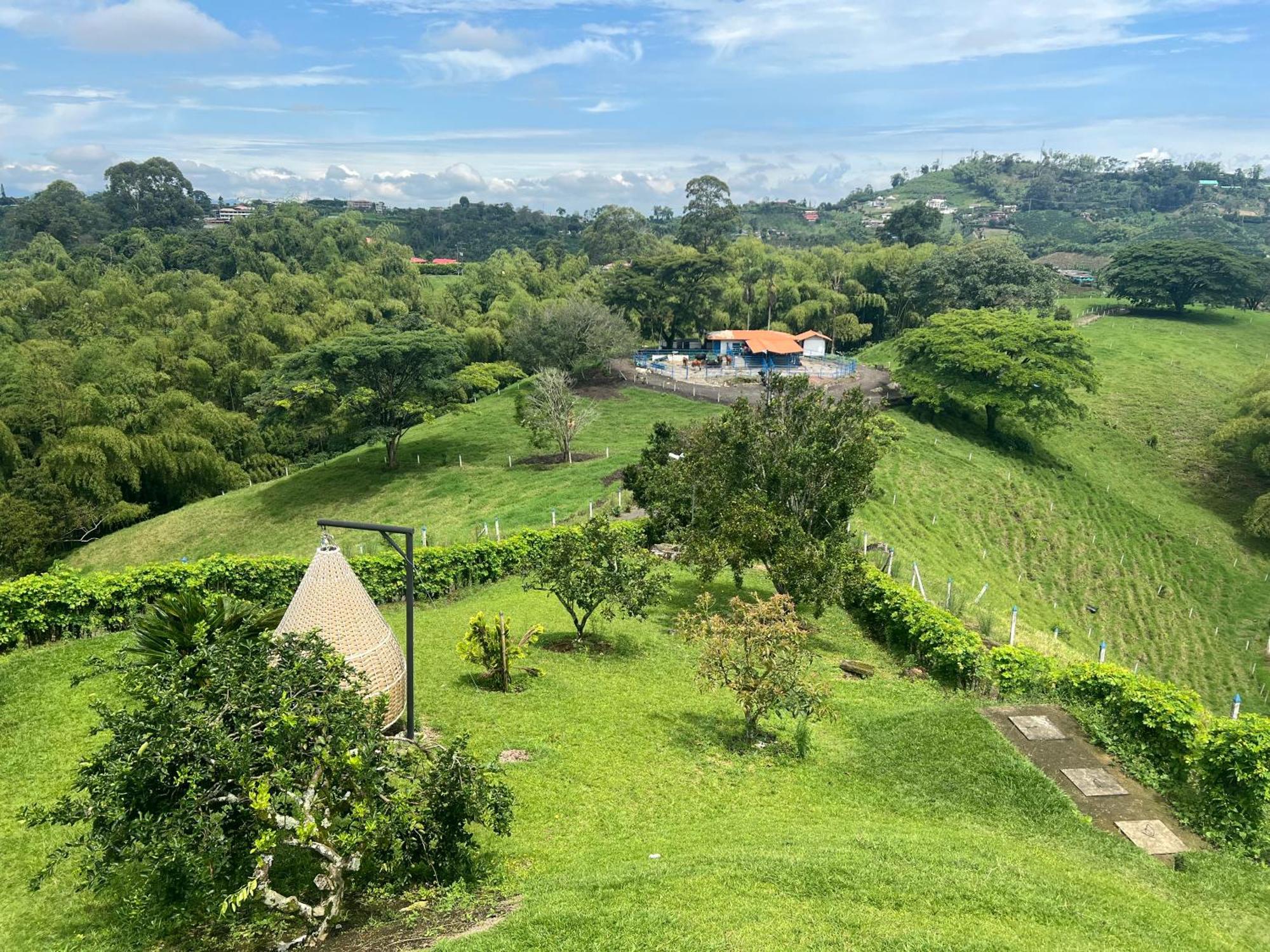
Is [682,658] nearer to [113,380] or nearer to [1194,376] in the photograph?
[113,380]

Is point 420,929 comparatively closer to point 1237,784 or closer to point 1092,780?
point 1092,780

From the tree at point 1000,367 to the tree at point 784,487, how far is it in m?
29.0

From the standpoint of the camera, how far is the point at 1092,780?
38.3 ft

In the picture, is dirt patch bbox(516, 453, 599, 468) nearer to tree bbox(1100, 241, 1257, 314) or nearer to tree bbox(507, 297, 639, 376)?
tree bbox(507, 297, 639, 376)

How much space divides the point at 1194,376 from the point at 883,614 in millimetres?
52310

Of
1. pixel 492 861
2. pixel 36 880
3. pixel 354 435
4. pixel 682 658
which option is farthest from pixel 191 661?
pixel 354 435

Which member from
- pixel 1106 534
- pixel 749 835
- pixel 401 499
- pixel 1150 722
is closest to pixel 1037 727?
pixel 1150 722

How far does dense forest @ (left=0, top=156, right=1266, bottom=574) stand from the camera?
37.3 m

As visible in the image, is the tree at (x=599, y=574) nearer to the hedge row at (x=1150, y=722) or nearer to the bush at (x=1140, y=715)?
the hedge row at (x=1150, y=722)

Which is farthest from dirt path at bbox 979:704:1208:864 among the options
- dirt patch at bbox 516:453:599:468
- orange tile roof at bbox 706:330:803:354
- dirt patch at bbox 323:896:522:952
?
orange tile roof at bbox 706:330:803:354

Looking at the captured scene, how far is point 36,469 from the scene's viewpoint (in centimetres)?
3488

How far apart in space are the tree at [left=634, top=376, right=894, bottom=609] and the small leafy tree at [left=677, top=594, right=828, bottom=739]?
523 cm

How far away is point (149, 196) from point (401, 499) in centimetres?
10847

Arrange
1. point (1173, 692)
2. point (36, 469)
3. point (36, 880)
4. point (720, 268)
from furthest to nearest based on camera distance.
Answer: point (720, 268)
point (36, 469)
point (1173, 692)
point (36, 880)
